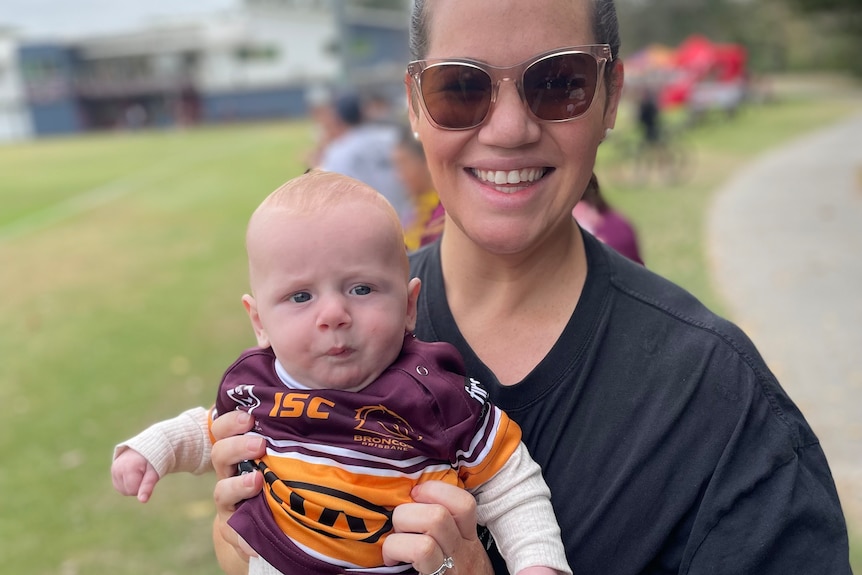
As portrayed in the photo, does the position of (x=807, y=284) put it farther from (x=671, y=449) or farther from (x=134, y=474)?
(x=134, y=474)

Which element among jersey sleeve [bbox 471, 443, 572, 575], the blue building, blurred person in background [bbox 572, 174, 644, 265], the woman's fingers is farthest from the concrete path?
the blue building

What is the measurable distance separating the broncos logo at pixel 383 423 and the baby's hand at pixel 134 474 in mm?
528

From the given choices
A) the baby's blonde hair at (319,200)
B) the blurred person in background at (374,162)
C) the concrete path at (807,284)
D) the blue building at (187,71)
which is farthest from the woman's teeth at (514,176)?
the blue building at (187,71)

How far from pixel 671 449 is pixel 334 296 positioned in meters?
0.73

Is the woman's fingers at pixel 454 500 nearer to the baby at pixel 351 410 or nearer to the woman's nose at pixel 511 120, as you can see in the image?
the baby at pixel 351 410

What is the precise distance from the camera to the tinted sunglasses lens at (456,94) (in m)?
1.69

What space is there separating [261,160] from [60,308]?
17.5m

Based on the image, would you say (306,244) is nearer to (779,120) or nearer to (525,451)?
(525,451)

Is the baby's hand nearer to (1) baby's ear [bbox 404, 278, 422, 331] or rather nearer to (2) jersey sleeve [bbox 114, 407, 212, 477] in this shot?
(2) jersey sleeve [bbox 114, 407, 212, 477]

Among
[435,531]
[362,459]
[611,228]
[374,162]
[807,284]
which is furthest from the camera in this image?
[807,284]

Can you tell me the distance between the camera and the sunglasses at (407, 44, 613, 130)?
1.66 meters

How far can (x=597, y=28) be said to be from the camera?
1.73 m

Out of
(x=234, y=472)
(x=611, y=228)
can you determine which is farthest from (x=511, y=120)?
(x=611, y=228)

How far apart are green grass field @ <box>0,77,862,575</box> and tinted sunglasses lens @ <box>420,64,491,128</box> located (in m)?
3.39
